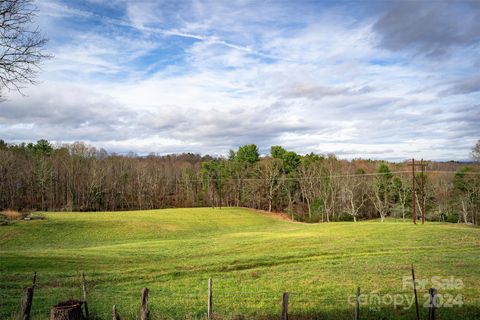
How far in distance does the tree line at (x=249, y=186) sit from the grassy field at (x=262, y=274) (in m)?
39.7

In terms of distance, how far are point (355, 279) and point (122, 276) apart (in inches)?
450

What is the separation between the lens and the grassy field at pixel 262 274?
40.8 ft

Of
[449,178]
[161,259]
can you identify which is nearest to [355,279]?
[161,259]

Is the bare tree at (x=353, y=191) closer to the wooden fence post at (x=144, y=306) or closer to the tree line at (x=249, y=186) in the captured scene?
the tree line at (x=249, y=186)

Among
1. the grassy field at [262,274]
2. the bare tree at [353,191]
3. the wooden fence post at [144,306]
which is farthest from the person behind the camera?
the bare tree at [353,191]

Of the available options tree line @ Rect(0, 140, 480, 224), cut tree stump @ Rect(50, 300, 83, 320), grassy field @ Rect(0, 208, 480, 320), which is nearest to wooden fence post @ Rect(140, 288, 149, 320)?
cut tree stump @ Rect(50, 300, 83, 320)

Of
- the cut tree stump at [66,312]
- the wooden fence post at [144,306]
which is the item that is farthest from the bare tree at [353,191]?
the cut tree stump at [66,312]

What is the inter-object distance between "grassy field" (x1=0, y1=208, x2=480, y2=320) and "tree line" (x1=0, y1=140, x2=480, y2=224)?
130 ft

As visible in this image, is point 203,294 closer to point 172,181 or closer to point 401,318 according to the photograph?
point 401,318

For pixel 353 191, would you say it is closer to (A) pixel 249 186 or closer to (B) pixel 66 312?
(A) pixel 249 186

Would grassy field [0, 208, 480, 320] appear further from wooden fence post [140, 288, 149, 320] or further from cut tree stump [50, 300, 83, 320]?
cut tree stump [50, 300, 83, 320]

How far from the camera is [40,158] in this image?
9062 cm

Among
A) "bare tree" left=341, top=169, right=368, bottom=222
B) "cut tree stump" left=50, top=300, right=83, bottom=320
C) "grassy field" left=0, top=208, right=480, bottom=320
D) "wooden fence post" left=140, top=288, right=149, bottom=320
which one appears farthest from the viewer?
"bare tree" left=341, top=169, right=368, bottom=222

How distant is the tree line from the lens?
74.4m
